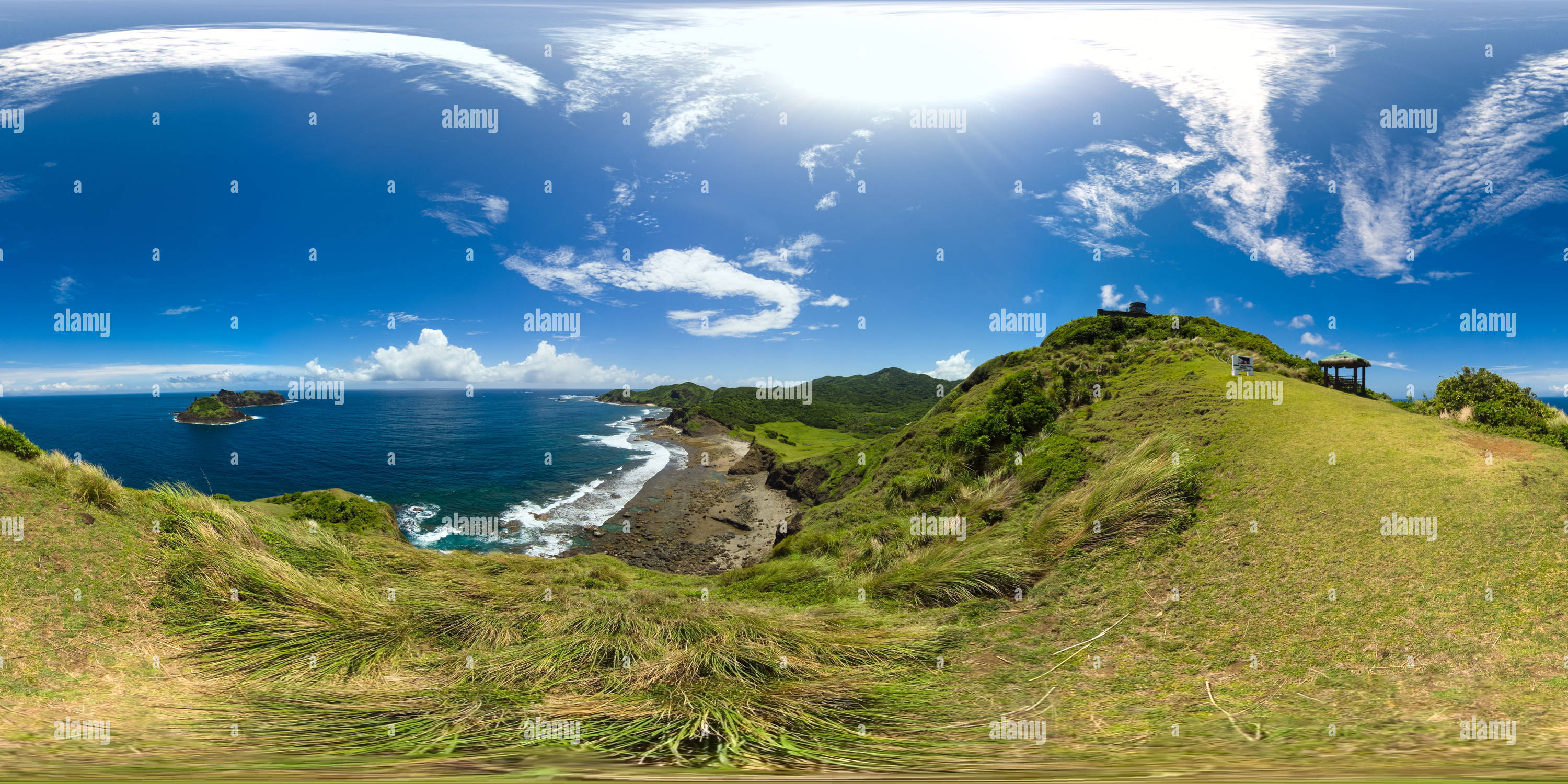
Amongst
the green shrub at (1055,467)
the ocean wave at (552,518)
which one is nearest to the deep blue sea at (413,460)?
the ocean wave at (552,518)

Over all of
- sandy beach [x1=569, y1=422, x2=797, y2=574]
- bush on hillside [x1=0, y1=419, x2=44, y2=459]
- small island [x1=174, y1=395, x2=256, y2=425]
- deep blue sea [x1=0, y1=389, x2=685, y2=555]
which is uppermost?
small island [x1=174, y1=395, x2=256, y2=425]

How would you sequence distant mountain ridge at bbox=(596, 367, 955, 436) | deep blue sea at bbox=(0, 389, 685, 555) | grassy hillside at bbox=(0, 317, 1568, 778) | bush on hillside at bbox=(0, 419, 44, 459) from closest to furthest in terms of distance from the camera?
grassy hillside at bbox=(0, 317, 1568, 778) → bush on hillside at bbox=(0, 419, 44, 459) → deep blue sea at bbox=(0, 389, 685, 555) → distant mountain ridge at bbox=(596, 367, 955, 436)

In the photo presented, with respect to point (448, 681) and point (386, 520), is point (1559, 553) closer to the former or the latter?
point (448, 681)

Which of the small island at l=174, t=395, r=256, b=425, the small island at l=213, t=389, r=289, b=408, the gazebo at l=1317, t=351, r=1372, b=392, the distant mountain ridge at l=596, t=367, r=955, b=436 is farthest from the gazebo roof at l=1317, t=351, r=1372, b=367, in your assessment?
the small island at l=213, t=389, r=289, b=408

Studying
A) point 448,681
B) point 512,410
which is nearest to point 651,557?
point 448,681

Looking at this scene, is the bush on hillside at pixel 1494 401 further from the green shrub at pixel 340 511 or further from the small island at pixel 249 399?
the small island at pixel 249 399

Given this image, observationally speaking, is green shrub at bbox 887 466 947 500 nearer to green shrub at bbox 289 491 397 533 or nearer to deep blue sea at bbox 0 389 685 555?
green shrub at bbox 289 491 397 533
